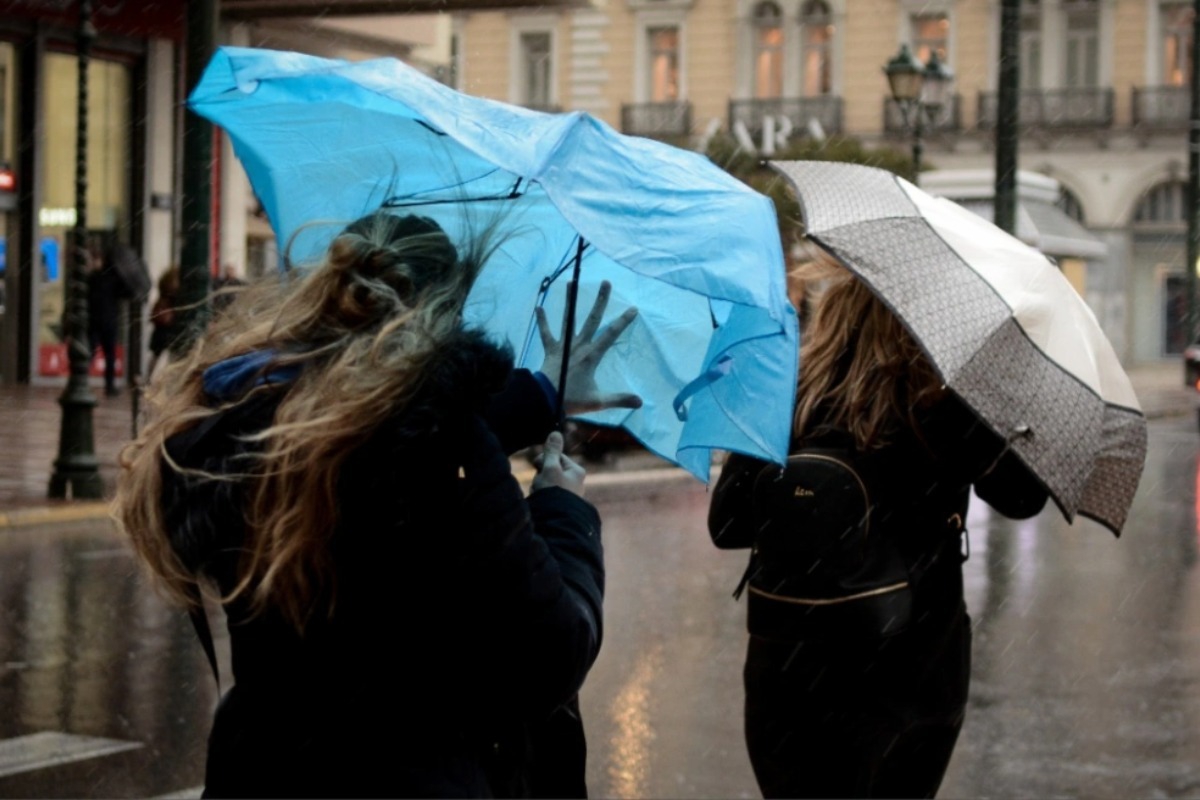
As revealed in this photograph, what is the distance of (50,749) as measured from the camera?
641 cm

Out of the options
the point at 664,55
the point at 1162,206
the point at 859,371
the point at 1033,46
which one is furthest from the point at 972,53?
the point at 859,371

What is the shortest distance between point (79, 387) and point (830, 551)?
1089 cm

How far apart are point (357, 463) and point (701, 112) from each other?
49.5m

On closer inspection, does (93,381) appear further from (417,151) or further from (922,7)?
(922,7)

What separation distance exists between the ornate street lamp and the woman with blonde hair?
10.3 m

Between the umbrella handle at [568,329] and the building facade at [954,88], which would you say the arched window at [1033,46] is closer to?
the building facade at [954,88]

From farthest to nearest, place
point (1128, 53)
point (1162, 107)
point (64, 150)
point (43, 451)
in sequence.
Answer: point (1128, 53) → point (1162, 107) → point (64, 150) → point (43, 451)

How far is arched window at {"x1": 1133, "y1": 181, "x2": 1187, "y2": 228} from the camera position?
153 ft

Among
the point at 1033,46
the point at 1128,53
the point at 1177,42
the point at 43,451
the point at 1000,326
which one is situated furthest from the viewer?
the point at 1033,46

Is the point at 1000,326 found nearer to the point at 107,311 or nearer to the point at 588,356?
the point at 588,356

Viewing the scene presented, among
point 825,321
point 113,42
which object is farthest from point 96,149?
point 825,321

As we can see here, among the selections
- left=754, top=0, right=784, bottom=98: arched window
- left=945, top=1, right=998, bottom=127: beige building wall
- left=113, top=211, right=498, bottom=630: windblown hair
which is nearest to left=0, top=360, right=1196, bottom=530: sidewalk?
left=113, top=211, right=498, bottom=630: windblown hair

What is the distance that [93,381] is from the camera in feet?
86.0

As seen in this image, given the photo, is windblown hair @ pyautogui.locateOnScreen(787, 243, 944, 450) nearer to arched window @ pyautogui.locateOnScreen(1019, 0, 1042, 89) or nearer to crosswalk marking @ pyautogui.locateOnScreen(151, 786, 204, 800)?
crosswalk marking @ pyautogui.locateOnScreen(151, 786, 204, 800)
